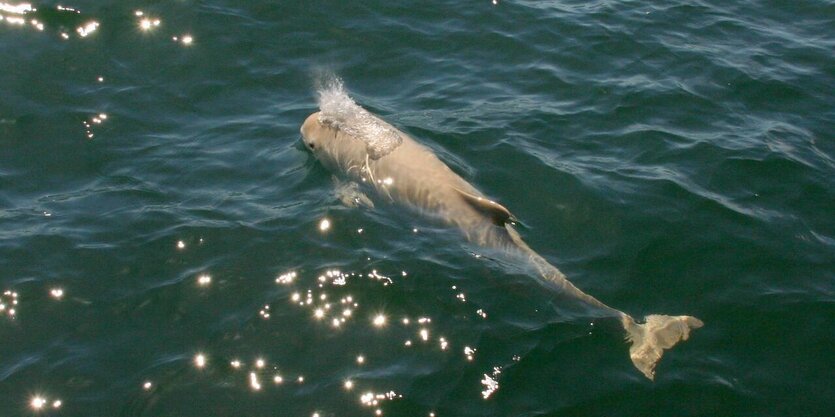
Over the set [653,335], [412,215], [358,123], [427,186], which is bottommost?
[653,335]

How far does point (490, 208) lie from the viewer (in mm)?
9016

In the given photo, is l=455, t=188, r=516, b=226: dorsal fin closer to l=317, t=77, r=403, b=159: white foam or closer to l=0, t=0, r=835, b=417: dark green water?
l=0, t=0, r=835, b=417: dark green water

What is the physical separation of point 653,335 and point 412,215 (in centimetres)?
328

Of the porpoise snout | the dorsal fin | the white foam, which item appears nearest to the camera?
the dorsal fin

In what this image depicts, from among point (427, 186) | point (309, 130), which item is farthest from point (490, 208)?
point (309, 130)

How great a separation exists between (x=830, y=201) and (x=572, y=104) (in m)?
4.03

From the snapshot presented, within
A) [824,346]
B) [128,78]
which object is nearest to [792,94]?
[824,346]

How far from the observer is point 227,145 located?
458 inches

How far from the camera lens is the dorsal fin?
896 cm

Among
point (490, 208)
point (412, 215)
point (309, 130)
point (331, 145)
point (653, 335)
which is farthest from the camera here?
point (309, 130)

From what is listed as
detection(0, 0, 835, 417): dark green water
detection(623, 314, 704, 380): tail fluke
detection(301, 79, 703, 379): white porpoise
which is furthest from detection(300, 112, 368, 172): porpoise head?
detection(623, 314, 704, 380): tail fluke

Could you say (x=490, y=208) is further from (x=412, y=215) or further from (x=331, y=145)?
(x=331, y=145)

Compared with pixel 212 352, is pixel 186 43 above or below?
above

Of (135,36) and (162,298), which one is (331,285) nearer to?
(162,298)
